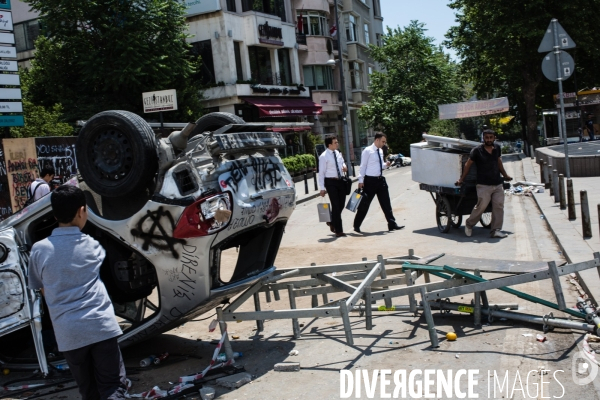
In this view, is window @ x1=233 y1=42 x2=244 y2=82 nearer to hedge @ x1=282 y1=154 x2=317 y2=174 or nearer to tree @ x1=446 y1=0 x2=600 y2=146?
hedge @ x1=282 y1=154 x2=317 y2=174

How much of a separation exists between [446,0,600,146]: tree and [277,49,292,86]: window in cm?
1075

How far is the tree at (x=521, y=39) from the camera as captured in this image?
116ft

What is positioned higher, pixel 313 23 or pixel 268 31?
pixel 313 23

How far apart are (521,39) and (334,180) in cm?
2918

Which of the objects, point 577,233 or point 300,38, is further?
point 300,38

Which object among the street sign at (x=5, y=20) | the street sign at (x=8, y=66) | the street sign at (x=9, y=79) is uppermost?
the street sign at (x=5, y=20)

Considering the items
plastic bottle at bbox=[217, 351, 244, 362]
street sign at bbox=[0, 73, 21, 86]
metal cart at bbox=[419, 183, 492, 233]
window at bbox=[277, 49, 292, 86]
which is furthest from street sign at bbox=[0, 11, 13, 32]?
window at bbox=[277, 49, 292, 86]

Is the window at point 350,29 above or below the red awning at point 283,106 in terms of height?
above

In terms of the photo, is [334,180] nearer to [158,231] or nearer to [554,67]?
[554,67]

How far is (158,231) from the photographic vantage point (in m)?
4.90

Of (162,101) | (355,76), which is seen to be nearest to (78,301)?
(162,101)

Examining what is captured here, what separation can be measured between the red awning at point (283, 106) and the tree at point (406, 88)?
507cm

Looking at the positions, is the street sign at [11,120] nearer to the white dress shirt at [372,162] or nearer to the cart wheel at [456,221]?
the white dress shirt at [372,162]

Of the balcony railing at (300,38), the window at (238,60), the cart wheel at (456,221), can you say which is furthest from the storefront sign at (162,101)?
the balcony railing at (300,38)
